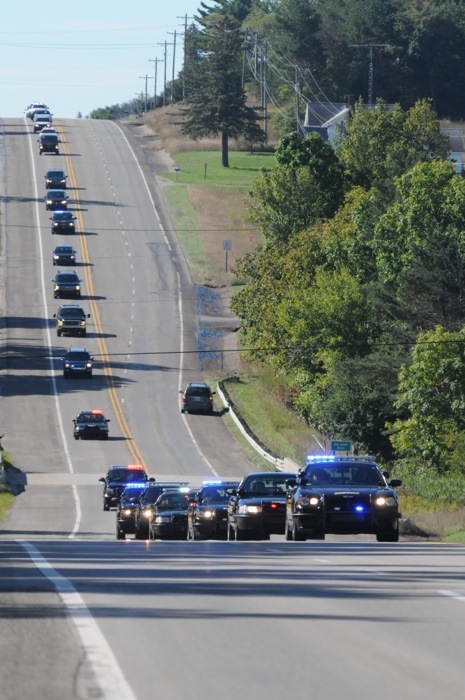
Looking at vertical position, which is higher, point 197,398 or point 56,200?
point 56,200

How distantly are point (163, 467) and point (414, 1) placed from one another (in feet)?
363

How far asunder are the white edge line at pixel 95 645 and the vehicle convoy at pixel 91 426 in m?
56.4

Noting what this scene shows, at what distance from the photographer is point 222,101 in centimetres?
14500

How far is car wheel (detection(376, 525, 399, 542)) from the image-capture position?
2658cm

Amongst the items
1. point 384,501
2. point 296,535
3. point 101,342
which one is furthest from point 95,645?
point 101,342

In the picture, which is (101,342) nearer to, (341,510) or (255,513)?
(255,513)

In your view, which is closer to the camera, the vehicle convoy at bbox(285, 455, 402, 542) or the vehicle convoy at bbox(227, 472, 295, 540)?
the vehicle convoy at bbox(285, 455, 402, 542)

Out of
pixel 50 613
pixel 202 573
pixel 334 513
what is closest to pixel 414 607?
pixel 50 613

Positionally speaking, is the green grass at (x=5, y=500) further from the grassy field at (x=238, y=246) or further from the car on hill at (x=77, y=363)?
the car on hill at (x=77, y=363)

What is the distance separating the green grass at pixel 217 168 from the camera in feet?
443

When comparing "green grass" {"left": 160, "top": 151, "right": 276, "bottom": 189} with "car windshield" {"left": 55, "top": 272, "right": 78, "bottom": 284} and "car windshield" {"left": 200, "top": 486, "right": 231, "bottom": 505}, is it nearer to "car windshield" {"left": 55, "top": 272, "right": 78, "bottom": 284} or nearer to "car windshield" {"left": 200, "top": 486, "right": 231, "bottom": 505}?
"car windshield" {"left": 55, "top": 272, "right": 78, "bottom": 284}

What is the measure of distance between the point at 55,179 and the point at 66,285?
29.4 meters

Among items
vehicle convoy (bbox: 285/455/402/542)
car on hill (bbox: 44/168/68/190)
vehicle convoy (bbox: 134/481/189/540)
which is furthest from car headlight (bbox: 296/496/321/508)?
car on hill (bbox: 44/168/68/190)

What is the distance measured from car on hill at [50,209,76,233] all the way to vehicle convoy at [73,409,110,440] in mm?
44383
